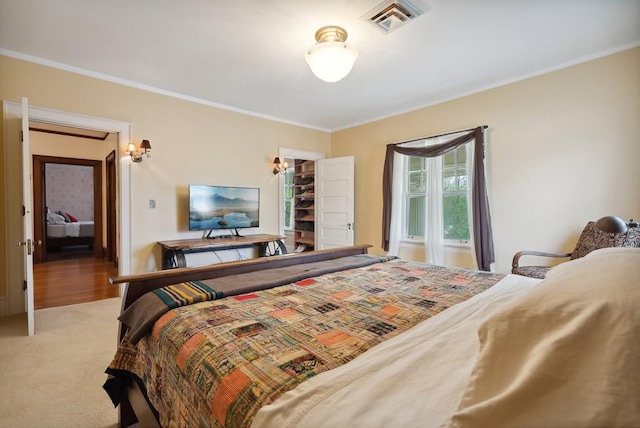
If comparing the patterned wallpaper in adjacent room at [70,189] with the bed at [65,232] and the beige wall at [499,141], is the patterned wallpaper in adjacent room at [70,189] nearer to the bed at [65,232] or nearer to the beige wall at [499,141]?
the bed at [65,232]

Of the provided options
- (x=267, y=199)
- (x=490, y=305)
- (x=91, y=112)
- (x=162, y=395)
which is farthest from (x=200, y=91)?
(x=490, y=305)

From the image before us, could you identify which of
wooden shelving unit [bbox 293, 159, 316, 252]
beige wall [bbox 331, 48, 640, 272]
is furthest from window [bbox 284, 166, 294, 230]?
beige wall [bbox 331, 48, 640, 272]

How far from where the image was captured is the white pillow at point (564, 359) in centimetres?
46

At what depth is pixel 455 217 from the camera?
4.10 metres

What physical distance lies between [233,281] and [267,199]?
3262 mm

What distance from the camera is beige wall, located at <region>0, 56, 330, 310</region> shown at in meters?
3.18

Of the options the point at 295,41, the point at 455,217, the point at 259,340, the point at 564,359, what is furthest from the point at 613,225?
the point at 455,217

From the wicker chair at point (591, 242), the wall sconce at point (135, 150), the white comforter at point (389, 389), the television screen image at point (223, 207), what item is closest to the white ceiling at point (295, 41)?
the wall sconce at point (135, 150)

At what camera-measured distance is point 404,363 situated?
2.83 feet

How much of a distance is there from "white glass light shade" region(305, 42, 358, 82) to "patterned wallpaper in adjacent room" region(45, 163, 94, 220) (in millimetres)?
8348

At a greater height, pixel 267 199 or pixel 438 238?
pixel 267 199

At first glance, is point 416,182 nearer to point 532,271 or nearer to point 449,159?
point 449,159

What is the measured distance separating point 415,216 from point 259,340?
393 centimetres

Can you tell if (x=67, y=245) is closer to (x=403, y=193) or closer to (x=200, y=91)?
(x=200, y=91)
